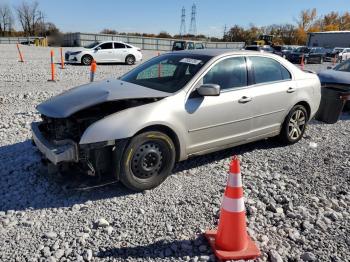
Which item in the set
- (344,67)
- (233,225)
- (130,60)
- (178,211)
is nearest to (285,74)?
(178,211)

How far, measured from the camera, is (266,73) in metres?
5.33

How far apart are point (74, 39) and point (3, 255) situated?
5075 cm

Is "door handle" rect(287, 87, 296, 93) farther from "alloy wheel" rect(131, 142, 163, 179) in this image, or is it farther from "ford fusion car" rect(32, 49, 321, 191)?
"alloy wheel" rect(131, 142, 163, 179)

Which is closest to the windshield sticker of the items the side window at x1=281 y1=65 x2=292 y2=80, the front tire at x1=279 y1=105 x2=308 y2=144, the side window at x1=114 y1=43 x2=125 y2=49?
the side window at x1=281 y1=65 x2=292 y2=80

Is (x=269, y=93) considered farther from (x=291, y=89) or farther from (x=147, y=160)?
(x=147, y=160)

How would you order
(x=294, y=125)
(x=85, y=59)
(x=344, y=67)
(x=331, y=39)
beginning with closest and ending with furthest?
(x=294, y=125) < (x=344, y=67) < (x=85, y=59) < (x=331, y=39)

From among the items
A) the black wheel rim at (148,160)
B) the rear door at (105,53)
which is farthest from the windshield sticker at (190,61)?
the rear door at (105,53)

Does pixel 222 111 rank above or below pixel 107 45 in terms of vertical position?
below

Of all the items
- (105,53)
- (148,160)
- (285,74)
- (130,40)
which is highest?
(130,40)

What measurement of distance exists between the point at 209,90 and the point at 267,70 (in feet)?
5.23

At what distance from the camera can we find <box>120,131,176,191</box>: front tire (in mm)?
3871

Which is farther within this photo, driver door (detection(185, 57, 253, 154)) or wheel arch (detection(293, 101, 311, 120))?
wheel arch (detection(293, 101, 311, 120))

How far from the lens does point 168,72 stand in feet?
16.5

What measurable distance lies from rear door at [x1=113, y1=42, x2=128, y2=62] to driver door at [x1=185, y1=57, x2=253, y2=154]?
55.5 feet
